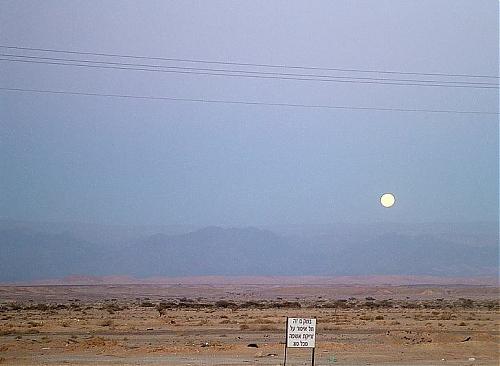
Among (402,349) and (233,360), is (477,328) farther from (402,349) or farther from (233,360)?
(233,360)

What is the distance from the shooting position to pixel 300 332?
73.8 ft

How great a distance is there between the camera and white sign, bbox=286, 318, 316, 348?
22391 millimetres

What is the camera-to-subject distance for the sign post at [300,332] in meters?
22.4

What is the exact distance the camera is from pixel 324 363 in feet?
112

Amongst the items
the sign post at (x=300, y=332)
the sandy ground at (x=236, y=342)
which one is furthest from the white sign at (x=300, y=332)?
the sandy ground at (x=236, y=342)

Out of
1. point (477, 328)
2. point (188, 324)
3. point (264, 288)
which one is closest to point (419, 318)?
point (477, 328)

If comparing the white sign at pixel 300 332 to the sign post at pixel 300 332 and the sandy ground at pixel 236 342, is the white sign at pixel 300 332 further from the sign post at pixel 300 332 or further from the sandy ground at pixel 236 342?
the sandy ground at pixel 236 342

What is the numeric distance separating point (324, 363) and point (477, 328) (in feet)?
100

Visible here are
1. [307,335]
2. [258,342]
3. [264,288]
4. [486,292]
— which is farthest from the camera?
[264,288]

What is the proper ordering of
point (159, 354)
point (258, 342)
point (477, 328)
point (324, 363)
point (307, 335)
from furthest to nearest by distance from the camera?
point (477, 328) → point (258, 342) → point (159, 354) → point (324, 363) → point (307, 335)

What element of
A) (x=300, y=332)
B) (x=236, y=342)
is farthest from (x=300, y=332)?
(x=236, y=342)

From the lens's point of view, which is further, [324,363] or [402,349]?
[402,349]

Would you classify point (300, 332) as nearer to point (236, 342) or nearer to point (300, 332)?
point (300, 332)

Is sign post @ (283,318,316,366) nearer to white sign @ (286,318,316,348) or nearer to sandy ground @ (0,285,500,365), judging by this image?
white sign @ (286,318,316,348)
